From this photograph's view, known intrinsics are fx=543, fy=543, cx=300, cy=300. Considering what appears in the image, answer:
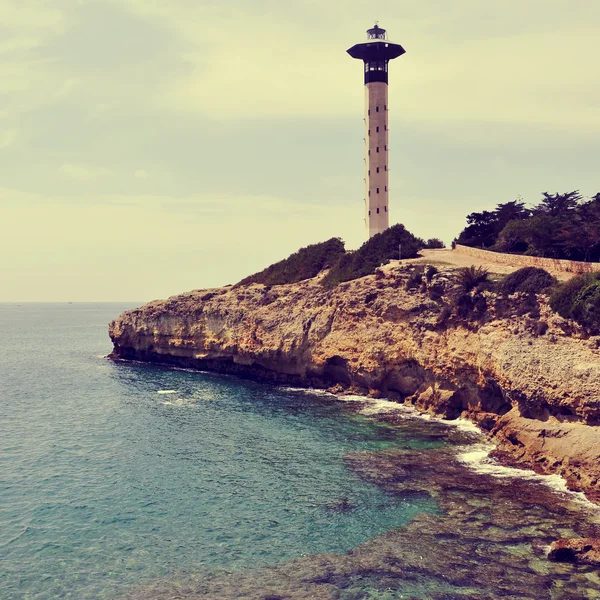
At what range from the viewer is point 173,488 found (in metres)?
33.9

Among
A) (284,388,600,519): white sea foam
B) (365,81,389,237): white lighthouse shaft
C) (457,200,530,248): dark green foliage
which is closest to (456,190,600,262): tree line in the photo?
(457,200,530,248): dark green foliage

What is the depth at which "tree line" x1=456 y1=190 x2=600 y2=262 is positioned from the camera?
5538cm

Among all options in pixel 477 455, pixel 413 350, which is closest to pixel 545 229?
pixel 413 350

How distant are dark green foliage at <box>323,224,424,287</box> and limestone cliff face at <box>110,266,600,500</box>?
9.57 feet

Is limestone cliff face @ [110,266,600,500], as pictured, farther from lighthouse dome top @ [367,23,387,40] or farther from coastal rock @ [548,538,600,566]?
lighthouse dome top @ [367,23,387,40]

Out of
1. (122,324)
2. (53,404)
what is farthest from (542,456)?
(122,324)

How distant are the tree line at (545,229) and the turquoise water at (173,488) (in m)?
28.4

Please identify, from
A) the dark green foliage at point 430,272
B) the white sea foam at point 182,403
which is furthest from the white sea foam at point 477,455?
the white sea foam at point 182,403

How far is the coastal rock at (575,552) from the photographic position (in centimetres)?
2453

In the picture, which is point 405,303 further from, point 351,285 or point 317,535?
point 317,535

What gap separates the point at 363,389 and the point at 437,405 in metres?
11.1

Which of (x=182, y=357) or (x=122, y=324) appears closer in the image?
(x=182, y=357)

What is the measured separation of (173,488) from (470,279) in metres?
33.5

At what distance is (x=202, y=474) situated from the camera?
119ft
